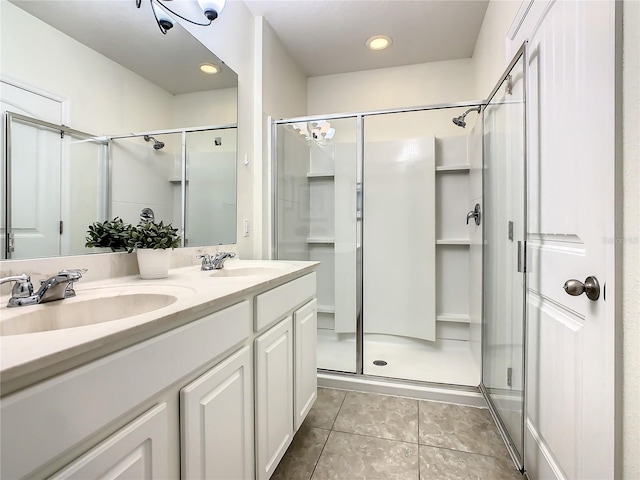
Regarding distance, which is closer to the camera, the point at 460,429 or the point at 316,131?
the point at 460,429

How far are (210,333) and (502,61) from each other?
200cm

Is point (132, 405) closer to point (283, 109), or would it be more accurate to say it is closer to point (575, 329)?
point (575, 329)

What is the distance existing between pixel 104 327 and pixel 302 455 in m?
1.26

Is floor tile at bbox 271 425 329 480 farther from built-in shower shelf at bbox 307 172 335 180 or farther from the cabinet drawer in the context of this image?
built-in shower shelf at bbox 307 172 335 180

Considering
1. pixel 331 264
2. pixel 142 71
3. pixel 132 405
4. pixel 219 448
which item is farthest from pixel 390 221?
pixel 132 405

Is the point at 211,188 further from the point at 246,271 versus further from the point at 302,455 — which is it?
the point at 302,455

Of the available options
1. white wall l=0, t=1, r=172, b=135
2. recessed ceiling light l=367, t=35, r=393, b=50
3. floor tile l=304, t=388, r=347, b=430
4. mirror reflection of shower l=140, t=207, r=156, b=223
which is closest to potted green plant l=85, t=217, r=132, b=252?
mirror reflection of shower l=140, t=207, r=156, b=223

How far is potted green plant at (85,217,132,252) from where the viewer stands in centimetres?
114

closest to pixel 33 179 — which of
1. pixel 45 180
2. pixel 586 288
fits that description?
pixel 45 180

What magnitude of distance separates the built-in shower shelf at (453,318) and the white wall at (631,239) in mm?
1928

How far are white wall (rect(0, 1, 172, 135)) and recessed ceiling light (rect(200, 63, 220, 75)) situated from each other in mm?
378

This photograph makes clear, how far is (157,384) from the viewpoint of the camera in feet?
2.22

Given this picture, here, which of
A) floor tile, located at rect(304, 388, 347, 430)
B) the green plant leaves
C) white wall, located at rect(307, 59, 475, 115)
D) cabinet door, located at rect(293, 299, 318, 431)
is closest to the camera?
the green plant leaves

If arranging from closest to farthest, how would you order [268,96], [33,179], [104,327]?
[104,327] → [33,179] → [268,96]
